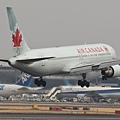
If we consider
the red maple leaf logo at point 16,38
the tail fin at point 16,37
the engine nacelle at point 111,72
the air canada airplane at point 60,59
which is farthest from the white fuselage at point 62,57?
the red maple leaf logo at point 16,38

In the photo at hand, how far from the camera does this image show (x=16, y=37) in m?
110

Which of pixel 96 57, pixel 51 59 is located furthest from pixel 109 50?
pixel 51 59

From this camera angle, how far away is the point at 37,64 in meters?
107

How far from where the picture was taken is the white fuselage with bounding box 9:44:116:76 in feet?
348

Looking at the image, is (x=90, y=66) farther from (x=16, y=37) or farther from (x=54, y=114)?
(x=54, y=114)

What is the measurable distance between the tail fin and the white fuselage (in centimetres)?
254

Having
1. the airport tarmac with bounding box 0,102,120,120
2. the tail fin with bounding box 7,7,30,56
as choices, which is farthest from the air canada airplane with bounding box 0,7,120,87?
the airport tarmac with bounding box 0,102,120,120

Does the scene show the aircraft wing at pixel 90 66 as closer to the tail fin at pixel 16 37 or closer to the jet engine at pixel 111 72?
the jet engine at pixel 111 72

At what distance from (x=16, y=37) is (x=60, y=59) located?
8.18m

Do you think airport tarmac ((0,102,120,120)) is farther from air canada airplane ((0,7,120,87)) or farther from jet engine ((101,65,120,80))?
air canada airplane ((0,7,120,87))

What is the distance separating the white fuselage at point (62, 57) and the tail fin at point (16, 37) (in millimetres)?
2538

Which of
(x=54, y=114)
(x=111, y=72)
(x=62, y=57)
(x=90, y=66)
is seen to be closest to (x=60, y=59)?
(x=62, y=57)

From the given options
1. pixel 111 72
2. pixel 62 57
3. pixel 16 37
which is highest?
pixel 16 37

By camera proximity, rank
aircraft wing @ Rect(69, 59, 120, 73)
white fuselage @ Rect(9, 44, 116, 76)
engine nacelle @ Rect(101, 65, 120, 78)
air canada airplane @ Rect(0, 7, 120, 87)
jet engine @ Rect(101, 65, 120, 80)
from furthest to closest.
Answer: engine nacelle @ Rect(101, 65, 120, 78)
jet engine @ Rect(101, 65, 120, 80)
aircraft wing @ Rect(69, 59, 120, 73)
white fuselage @ Rect(9, 44, 116, 76)
air canada airplane @ Rect(0, 7, 120, 87)
